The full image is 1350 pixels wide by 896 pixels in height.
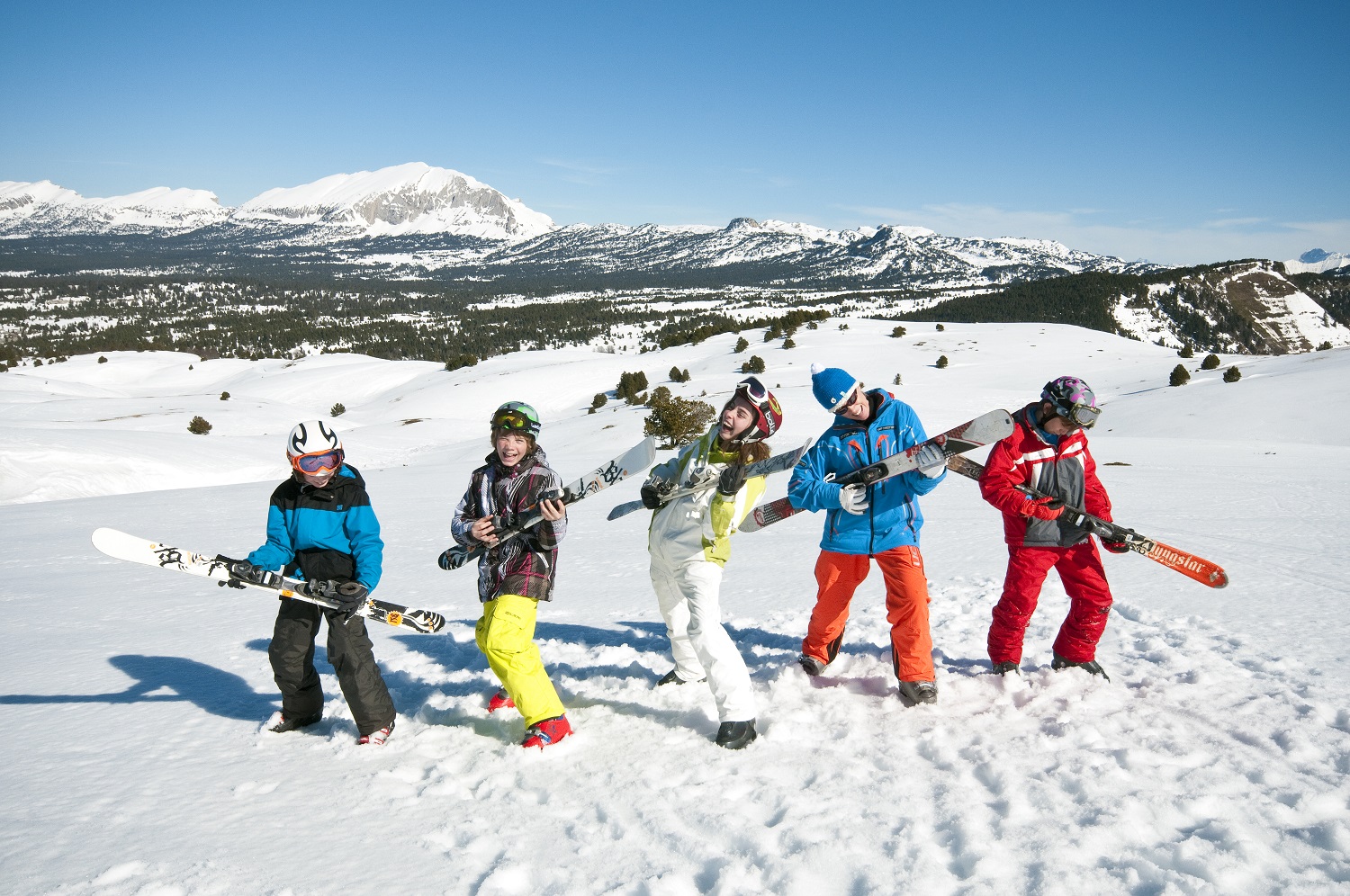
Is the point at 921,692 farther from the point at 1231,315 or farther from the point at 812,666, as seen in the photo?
the point at 1231,315

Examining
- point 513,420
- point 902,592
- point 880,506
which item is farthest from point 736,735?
point 513,420

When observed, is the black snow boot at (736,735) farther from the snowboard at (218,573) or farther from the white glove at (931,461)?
the snowboard at (218,573)

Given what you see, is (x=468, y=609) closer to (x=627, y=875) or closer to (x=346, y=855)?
(x=346, y=855)

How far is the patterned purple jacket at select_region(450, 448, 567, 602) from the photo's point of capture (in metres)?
4.18

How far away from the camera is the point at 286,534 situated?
4230mm

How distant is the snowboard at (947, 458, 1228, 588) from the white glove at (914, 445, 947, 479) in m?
0.16

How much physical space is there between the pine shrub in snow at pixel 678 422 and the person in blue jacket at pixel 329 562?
21626mm

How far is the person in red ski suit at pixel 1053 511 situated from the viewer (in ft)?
14.2

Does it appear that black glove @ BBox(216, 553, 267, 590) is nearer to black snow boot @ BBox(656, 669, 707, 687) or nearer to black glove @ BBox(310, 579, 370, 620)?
black glove @ BBox(310, 579, 370, 620)

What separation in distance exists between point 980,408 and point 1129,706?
28426mm

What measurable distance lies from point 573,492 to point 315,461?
4.94 ft

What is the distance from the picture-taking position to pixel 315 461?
4047mm

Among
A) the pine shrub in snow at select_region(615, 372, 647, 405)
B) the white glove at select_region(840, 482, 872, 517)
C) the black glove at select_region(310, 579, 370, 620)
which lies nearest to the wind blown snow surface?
the black glove at select_region(310, 579, 370, 620)

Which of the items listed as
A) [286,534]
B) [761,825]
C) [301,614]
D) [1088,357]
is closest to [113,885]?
[301,614]
